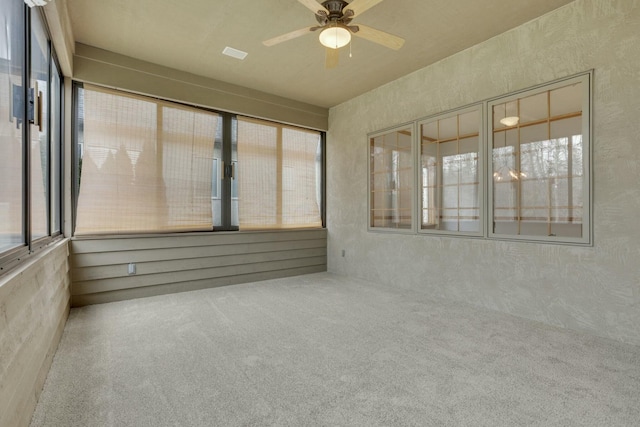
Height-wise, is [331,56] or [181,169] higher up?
[331,56]

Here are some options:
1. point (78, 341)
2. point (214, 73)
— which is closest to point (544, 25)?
point (214, 73)

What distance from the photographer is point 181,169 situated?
420 centimetres

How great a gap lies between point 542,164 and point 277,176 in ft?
11.3

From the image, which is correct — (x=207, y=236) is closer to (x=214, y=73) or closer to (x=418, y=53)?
(x=214, y=73)

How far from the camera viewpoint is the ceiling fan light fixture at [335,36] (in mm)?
2600

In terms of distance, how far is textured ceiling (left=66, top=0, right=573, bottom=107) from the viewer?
2859mm

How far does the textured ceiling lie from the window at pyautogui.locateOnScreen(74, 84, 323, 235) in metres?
0.67

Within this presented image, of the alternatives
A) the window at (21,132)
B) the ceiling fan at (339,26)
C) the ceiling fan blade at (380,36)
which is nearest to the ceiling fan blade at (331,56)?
the ceiling fan at (339,26)

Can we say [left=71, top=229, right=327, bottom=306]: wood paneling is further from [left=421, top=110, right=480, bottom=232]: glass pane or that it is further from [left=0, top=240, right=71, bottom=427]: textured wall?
[left=421, top=110, right=480, bottom=232]: glass pane

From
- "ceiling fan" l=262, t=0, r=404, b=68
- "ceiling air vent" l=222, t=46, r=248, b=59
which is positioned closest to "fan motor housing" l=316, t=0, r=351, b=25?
"ceiling fan" l=262, t=0, r=404, b=68

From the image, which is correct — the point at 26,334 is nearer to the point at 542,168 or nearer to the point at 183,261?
the point at 183,261

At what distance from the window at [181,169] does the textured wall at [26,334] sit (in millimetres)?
1459

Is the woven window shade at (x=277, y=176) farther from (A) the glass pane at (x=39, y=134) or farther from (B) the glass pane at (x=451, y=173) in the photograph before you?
(A) the glass pane at (x=39, y=134)

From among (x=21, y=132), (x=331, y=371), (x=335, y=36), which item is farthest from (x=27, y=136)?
(x=331, y=371)
